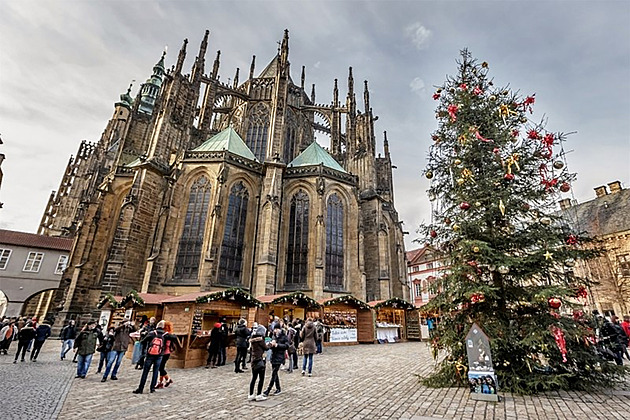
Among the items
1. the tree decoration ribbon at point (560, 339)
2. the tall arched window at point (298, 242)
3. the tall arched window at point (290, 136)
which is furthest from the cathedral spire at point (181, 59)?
the tree decoration ribbon at point (560, 339)

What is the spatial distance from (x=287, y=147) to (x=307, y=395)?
25682 millimetres

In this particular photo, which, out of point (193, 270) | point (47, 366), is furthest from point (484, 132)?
point (193, 270)

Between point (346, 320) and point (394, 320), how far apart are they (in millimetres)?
4512

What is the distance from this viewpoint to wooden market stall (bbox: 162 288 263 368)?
10266mm

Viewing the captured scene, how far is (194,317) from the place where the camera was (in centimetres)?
1142

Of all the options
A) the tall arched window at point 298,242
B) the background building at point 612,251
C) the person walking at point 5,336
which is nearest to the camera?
the person walking at point 5,336

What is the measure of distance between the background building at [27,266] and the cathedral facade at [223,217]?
6004mm

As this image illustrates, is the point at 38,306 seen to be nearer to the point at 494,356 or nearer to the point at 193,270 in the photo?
the point at 193,270

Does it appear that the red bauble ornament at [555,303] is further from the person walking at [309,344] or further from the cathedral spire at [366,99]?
the cathedral spire at [366,99]

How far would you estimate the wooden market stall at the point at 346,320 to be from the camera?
55.2ft

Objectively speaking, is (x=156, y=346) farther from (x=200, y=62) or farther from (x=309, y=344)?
(x=200, y=62)

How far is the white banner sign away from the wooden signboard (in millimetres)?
Answer: 11742

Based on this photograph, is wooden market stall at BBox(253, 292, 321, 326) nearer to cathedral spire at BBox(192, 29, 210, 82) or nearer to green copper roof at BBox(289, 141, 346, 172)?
green copper roof at BBox(289, 141, 346, 172)

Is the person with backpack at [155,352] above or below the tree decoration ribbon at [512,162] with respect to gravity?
below
